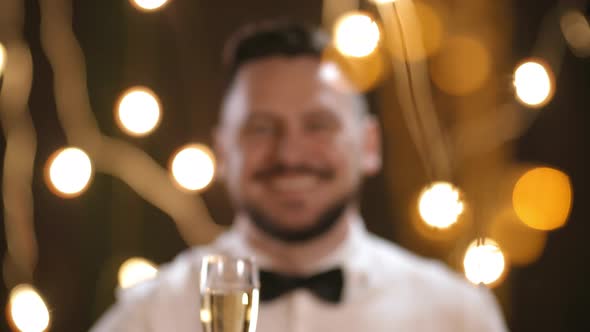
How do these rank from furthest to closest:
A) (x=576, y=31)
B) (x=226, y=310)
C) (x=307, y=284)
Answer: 1. (x=576, y=31)
2. (x=307, y=284)
3. (x=226, y=310)

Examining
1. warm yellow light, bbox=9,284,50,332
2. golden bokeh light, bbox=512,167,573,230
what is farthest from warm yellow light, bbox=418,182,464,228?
warm yellow light, bbox=9,284,50,332

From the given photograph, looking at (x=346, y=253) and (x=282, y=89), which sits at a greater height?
(x=282, y=89)

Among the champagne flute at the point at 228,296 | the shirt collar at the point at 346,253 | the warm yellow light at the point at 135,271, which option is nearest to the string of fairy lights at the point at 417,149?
the warm yellow light at the point at 135,271

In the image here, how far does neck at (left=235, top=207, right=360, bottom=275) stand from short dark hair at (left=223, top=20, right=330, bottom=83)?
0.31 metres

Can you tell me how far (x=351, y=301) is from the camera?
1681 mm

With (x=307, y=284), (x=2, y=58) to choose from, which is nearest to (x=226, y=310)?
(x=307, y=284)

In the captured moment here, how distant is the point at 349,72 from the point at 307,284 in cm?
43

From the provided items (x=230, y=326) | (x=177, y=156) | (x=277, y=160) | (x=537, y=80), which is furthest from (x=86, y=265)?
(x=537, y=80)

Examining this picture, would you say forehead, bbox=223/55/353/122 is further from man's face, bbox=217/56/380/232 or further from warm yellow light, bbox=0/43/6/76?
warm yellow light, bbox=0/43/6/76

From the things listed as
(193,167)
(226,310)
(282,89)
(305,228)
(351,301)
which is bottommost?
(226,310)

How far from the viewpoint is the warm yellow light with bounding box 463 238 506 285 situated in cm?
169

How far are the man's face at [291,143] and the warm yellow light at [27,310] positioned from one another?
1.46 ft

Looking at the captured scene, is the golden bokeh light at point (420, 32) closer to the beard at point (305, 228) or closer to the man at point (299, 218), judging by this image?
the man at point (299, 218)

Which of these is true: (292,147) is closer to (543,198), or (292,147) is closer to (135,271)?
(135,271)
